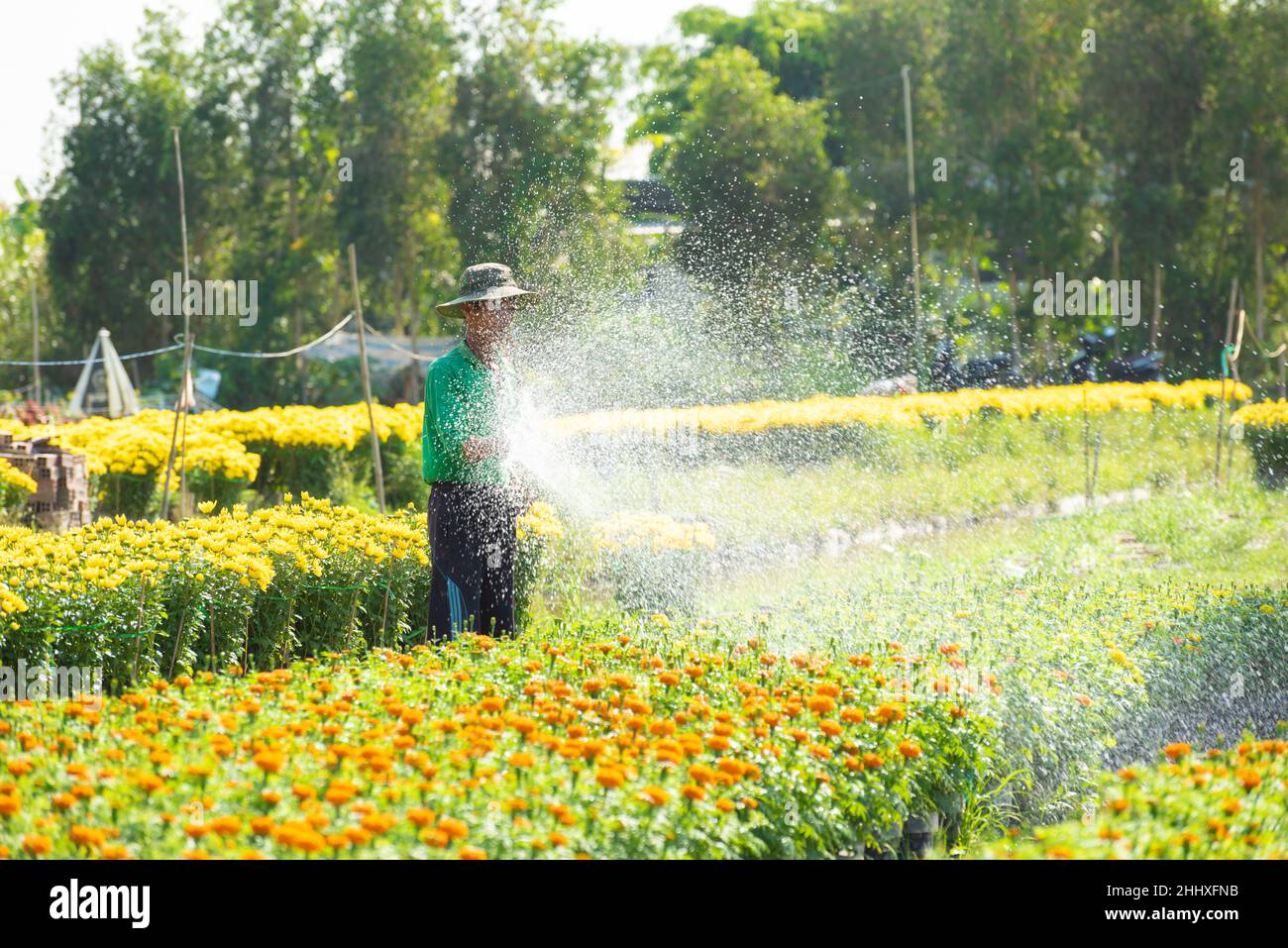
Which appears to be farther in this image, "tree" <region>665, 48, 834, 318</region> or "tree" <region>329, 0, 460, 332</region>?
"tree" <region>329, 0, 460, 332</region>

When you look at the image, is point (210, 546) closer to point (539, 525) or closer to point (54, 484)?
point (539, 525)

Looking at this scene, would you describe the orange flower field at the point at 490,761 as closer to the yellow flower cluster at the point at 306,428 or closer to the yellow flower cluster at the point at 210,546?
the yellow flower cluster at the point at 210,546

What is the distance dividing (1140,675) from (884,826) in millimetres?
1808

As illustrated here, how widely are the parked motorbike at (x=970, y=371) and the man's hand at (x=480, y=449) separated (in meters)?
16.0

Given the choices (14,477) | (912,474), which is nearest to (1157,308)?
(912,474)

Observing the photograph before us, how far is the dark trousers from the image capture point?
4902mm

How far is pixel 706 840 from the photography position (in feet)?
9.59

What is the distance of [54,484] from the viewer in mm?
8555

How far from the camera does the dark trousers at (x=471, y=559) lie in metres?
4.90

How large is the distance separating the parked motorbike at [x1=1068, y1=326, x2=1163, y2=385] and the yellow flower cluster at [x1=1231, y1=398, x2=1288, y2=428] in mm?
9324

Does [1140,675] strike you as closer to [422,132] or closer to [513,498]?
[513,498]

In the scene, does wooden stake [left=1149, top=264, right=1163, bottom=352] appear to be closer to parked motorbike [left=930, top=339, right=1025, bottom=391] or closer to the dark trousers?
parked motorbike [left=930, top=339, right=1025, bottom=391]

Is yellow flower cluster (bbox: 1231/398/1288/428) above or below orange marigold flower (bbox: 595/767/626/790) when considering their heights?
below

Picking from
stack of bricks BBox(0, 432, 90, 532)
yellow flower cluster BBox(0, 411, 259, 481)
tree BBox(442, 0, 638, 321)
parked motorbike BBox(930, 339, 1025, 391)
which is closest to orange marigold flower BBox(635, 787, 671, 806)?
yellow flower cluster BBox(0, 411, 259, 481)
